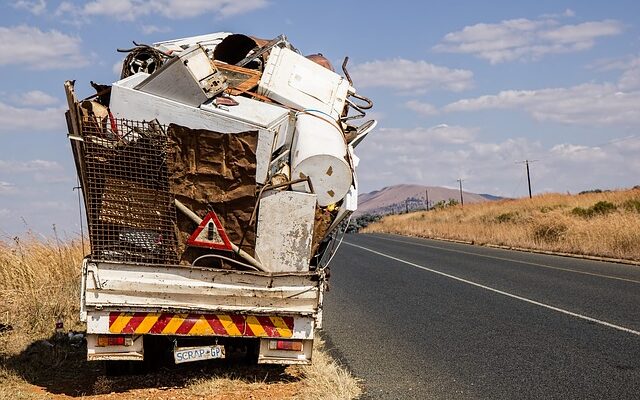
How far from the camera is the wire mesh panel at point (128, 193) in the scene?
6156mm

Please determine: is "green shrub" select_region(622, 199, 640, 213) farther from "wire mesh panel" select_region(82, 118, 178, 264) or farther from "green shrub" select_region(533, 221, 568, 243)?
"wire mesh panel" select_region(82, 118, 178, 264)

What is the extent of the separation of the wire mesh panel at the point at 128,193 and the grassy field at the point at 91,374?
1.22 metres

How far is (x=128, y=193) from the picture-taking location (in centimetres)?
619

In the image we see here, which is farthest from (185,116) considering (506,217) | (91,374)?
(506,217)

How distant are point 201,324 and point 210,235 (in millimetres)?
758

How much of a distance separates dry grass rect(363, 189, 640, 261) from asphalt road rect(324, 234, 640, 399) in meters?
6.07

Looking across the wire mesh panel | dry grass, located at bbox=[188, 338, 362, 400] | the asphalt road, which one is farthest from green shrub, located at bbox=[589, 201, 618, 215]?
the wire mesh panel

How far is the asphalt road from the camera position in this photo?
663cm

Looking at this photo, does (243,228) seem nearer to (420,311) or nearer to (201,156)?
(201,156)

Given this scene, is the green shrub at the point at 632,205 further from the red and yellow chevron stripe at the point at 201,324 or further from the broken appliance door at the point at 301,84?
the red and yellow chevron stripe at the point at 201,324

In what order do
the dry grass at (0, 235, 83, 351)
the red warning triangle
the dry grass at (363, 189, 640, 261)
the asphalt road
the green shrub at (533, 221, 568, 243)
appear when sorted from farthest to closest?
1. the green shrub at (533, 221, 568, 243)
2. the dry grass at (363, 189, 640, 261)
3. the dry grass at (0, 235, 83, 351)
4. the asphalt road
5. the red warning triangle

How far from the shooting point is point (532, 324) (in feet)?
32.1

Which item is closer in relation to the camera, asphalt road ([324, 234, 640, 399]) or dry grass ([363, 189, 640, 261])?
asphalt road ([324, 234, 640, 399])

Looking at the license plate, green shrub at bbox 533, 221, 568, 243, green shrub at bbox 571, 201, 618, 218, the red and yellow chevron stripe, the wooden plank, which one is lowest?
the license plate
